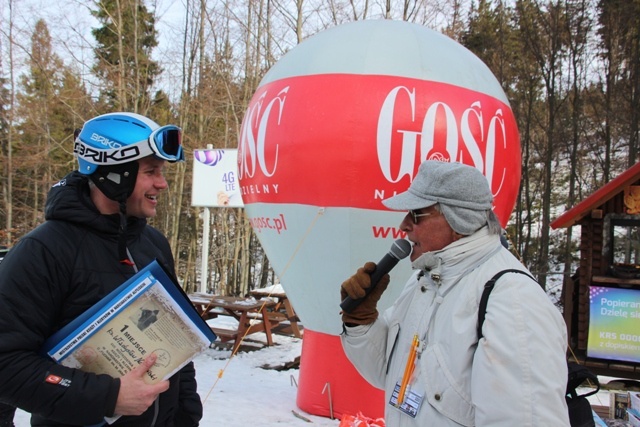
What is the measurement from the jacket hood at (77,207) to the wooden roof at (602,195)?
338 inches

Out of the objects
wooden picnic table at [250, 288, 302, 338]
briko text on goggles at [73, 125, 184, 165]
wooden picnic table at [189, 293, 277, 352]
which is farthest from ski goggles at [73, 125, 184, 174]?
wooden picnic table at [250, 288, 302, 338]

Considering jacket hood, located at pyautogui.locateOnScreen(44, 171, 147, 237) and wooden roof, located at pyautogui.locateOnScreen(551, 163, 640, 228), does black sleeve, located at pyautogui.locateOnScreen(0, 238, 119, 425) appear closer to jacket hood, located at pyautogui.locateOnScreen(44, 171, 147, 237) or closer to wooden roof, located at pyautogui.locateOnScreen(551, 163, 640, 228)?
jacket hood, located at pyautogui.locateOnScreen(44, 171, 147, 237)

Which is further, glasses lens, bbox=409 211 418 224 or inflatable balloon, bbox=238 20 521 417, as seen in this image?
inflatable balloon, bbox=238 20 521 417

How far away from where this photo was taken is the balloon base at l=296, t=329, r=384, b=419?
5352 mm

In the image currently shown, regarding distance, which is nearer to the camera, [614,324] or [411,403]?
[411,403]

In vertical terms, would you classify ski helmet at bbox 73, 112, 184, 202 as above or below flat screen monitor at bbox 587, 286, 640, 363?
above

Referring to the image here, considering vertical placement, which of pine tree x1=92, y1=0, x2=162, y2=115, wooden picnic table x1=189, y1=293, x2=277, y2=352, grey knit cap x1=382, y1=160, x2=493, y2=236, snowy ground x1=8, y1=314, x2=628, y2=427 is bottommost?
snowy ground x1=8, y1=314, x2=628, y2=427

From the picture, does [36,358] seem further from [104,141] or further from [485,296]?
[485,296]

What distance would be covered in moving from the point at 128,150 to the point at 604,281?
9.13m

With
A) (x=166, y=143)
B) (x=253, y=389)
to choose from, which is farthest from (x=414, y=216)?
(x=253, y=389)

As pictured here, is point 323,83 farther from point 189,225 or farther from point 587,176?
point 189,225

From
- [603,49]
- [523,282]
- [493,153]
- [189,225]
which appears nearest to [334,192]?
[493,153]

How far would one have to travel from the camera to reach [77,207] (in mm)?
1907

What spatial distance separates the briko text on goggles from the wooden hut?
27.1 feet
